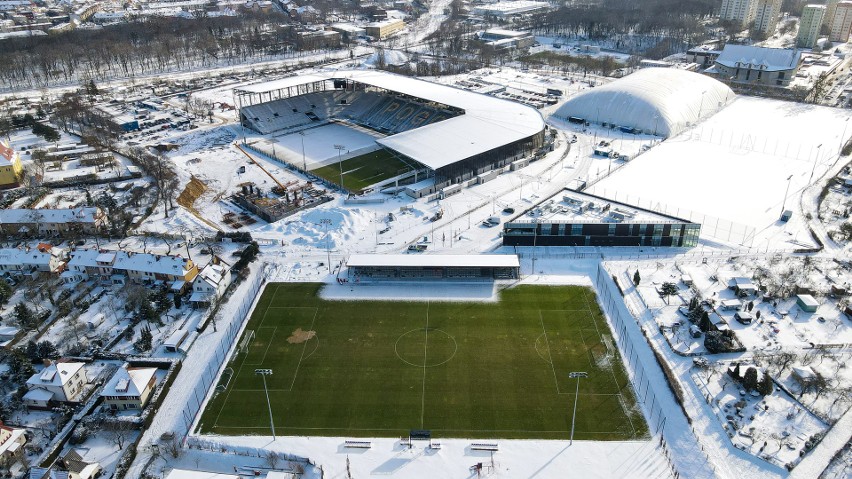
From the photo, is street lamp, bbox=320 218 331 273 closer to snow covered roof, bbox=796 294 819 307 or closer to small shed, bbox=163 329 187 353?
small shed, bbox=163 329 187 353

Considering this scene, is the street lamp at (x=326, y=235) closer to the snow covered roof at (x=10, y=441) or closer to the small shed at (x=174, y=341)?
the small shed at (x=174, y=341)

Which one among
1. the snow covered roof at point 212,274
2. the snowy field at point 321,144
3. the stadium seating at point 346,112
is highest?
the stadium seating at point 346,112

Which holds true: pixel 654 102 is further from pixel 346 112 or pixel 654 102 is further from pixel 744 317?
pixel 744 317

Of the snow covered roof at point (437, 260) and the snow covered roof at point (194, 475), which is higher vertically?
the snow covered roof at point (437, 260)

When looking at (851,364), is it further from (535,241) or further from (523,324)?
(535,241)

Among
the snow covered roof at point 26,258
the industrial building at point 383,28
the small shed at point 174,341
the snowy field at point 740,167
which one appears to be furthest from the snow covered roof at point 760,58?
the snow covered roof at point 26,258

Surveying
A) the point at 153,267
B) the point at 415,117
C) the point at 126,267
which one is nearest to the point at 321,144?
the point at 415,117
